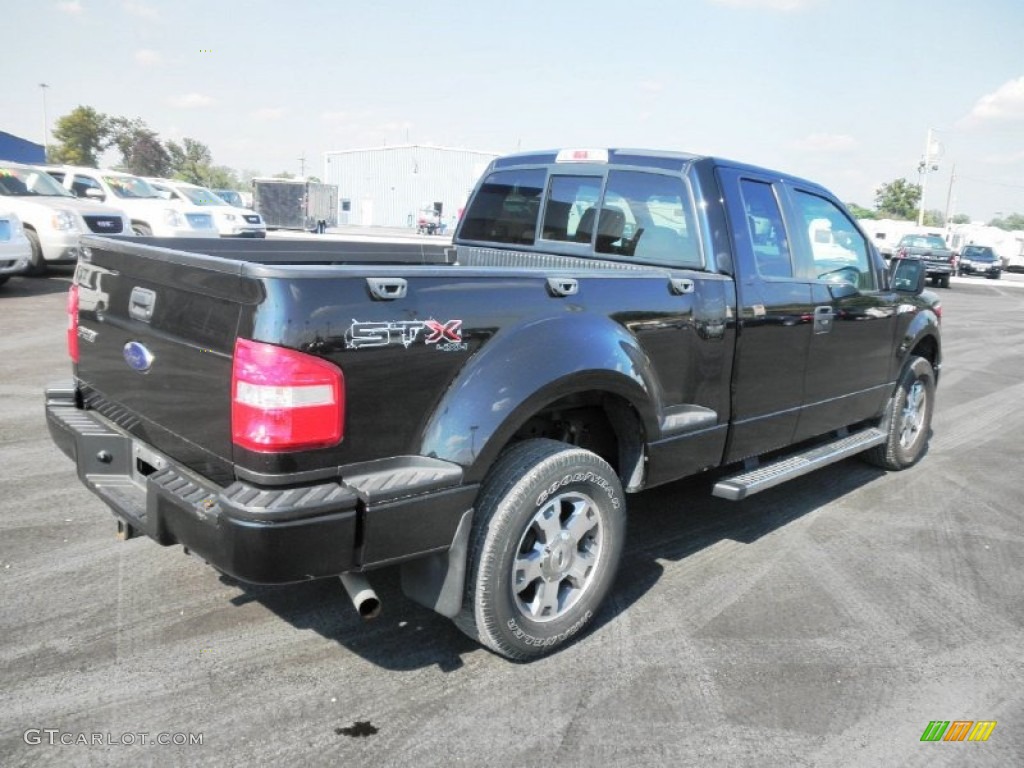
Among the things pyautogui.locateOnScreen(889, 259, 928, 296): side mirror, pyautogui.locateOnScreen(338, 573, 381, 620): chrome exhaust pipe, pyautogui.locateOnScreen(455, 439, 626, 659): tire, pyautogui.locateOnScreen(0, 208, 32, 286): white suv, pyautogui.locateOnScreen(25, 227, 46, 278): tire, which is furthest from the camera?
pyautogui.locateOnScreen(25, 227, 46, 278): tire

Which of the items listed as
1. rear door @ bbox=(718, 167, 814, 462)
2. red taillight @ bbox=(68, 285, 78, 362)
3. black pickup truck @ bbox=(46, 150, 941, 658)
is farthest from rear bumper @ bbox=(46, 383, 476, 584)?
rear door @ bbox=(718, 167, 814, 462)

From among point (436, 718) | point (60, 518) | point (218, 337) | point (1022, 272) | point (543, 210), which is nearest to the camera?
point (218, 337)

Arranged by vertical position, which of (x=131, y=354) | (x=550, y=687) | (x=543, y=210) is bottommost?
(x=550, y=687)

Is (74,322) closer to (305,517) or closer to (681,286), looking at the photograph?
(305,517)

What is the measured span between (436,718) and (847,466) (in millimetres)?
4330

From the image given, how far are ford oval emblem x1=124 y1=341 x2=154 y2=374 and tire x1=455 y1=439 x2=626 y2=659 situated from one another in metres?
1.26

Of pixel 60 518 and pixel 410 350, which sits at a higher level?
pixel 410 350

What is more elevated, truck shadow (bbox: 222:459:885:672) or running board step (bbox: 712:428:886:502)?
running board step (bbox: 712:428:886:502)

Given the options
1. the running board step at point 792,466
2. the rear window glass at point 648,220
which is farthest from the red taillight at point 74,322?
the running board step at point 792,466

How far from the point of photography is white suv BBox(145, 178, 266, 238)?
17.5 metres

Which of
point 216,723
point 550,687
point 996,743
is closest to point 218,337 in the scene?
point 216,723

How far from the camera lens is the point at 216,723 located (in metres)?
2.58

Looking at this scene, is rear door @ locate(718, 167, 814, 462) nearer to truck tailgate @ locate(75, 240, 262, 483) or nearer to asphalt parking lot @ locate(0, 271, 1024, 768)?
asphalt parking lot @ locate(0, 271, 1024, 768)

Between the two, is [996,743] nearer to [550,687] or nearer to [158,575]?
[550,687]
